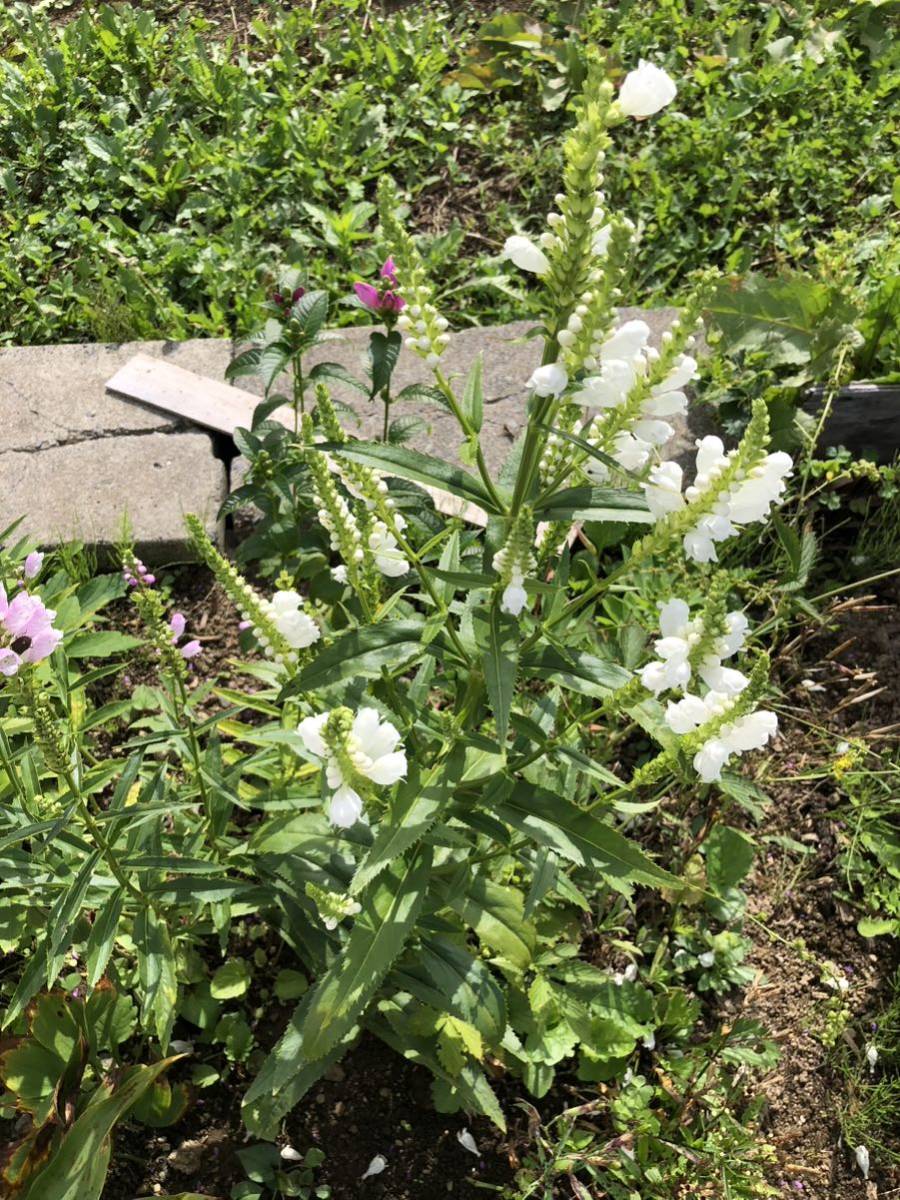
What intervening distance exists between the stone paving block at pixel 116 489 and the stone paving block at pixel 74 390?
6 cm

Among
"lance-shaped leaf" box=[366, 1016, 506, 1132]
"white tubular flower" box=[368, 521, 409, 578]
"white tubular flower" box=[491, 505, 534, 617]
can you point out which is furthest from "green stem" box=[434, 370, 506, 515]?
"lance-shaped leaf" box=[366, 1016, 506, 1132]

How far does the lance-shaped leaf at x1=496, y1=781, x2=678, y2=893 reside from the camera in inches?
76.9

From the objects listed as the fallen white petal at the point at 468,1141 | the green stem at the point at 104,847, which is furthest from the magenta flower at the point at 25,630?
the fallen white petal at the point at 468,1141

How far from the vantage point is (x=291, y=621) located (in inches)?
78.7

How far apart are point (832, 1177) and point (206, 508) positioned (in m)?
2.56

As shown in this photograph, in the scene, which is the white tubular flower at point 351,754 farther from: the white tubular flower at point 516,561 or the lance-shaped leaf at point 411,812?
the white tubular flower at point 516,561

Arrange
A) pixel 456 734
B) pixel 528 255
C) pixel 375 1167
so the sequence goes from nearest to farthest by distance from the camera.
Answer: pixel 528 255 → pixel 456 734 → pixel 375 1167

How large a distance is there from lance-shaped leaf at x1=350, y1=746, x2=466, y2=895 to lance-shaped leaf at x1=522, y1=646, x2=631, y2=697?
0.22 metres

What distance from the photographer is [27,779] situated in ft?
7.85

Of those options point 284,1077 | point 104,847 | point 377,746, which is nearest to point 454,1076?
point 284,1077

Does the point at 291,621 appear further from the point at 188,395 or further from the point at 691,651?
the point at 188,395

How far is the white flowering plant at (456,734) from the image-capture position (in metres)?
1.66

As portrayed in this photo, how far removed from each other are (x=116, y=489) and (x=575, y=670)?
211 cm

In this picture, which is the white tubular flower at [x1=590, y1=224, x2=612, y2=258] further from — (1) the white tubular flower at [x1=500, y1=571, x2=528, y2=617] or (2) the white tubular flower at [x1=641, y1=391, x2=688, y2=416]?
(1) the white tubular flower at [x1=500, y1=571, x2=528, y2=617]
